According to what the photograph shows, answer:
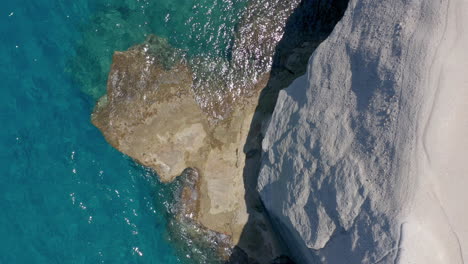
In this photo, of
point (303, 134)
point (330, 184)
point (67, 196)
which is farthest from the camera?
point (67, 196)

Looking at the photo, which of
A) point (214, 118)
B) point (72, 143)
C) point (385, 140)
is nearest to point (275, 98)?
point (214, 118)

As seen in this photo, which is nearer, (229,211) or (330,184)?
(330,184)

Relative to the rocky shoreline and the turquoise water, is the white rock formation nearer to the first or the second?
the rocky shoreline

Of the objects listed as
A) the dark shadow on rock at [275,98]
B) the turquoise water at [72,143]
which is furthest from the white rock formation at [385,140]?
the turquoise water at [72,143]

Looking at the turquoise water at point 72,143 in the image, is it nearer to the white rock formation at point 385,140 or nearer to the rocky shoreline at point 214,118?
the rocky shoreline at point 214,118

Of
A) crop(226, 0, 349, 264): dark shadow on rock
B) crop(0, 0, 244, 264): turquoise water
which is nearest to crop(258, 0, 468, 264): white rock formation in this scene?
crop(226, 0, 349, 264): dark shadow on rock

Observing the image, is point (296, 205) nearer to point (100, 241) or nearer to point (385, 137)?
point (385, 137)

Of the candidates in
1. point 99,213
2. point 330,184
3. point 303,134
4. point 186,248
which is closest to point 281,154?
point 303,134
